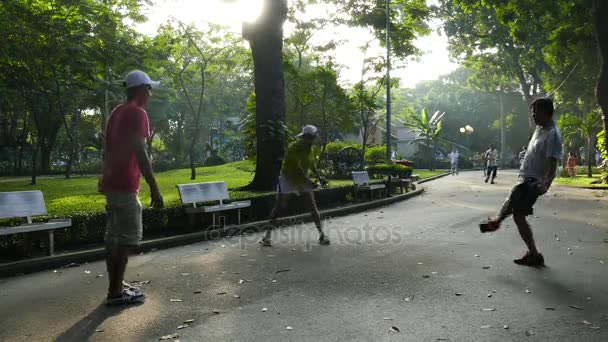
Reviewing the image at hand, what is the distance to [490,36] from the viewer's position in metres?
30.7

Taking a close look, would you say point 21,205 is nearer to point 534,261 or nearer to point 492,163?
point 534,261

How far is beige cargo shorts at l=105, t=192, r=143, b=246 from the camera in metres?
4.71

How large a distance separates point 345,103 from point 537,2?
729 centimetres

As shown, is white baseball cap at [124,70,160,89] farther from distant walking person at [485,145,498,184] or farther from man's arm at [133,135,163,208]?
distant walking person at [485,145,498,184]

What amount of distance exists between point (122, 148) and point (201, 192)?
4.83 m

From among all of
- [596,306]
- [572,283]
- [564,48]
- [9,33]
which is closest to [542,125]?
[572,283]

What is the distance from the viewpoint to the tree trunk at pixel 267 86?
42.8ft

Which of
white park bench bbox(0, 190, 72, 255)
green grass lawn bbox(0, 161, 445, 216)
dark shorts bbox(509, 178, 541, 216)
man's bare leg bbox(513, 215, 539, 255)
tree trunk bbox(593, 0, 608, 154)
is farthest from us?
tree trunk bbox(593, 0, 608, 154)

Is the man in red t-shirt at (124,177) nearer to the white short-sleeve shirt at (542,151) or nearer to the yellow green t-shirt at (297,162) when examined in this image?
the yellow green t-shirt at (297,162)

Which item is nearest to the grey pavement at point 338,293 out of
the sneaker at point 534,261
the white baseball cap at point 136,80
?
the sneaker at point 534,261

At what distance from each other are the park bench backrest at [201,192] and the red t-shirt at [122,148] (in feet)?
14.0

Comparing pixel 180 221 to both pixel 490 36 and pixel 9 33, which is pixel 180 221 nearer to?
pixel 9 33

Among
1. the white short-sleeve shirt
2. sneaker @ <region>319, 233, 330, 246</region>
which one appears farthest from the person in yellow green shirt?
the white short-sleeve shirt

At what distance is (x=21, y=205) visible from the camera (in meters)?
6.78
